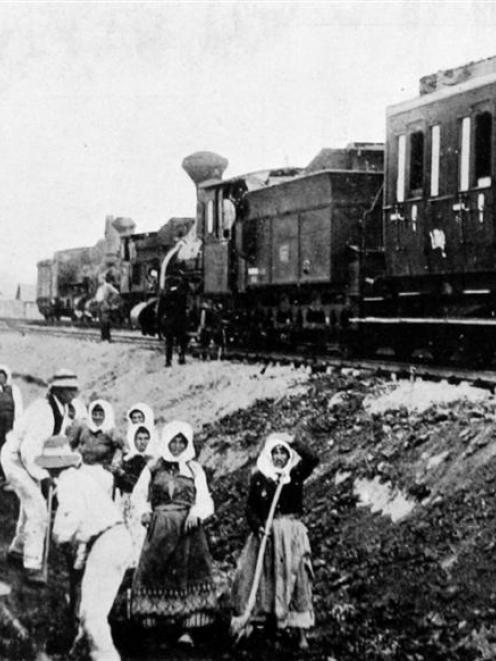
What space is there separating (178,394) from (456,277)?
122 inches

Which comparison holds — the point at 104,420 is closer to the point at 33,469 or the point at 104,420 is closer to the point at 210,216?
the point at 33,469

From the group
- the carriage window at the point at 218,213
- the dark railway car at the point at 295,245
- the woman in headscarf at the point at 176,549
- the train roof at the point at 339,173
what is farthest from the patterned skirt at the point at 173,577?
the carriage window at the point at 218,213

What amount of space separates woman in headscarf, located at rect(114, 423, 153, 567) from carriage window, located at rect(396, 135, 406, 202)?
5.26m

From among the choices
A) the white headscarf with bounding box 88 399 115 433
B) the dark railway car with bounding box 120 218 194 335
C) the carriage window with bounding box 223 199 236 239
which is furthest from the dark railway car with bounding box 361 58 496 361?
the dark railway car with bounding box 120 218 194 335

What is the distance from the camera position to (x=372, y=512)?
7141 millimetres

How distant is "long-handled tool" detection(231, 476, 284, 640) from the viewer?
20.2ft

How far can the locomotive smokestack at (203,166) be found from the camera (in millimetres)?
12427

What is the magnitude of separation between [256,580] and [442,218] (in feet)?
17.9

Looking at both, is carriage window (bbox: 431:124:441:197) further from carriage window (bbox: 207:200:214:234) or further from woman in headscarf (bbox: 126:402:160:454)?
carriage window (bbox: 207:200:214:234)

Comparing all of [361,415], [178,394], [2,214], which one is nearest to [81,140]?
[2,214]

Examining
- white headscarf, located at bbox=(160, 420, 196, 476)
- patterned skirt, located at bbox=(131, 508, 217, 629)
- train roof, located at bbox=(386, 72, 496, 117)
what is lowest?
patterned skirt, located at bbox=(131, 508, 217, 629)

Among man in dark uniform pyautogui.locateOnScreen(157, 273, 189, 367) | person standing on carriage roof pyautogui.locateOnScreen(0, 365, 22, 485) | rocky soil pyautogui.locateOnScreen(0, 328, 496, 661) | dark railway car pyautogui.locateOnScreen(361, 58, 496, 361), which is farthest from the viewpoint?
man in dark uniform pyautogui.locateOnScreen(157, 273, 189, 367)

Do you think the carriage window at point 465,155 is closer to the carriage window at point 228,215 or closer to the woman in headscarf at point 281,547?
the woman in headscarf at point 281,547

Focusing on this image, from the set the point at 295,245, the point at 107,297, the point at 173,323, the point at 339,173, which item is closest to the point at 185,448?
the point at 173,323
